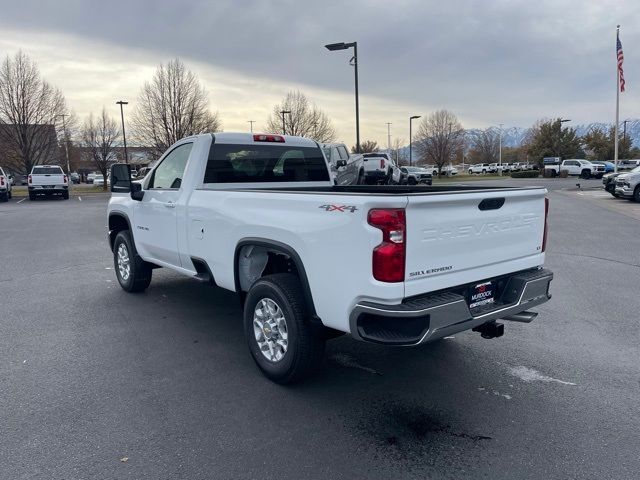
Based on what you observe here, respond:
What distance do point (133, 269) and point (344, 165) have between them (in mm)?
14666

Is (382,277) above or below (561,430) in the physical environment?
above

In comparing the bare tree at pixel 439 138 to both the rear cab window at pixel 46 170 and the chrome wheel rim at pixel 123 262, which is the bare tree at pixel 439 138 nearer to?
the rear cab window at pixel 46 170

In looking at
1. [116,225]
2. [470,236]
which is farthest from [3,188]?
[470,236]

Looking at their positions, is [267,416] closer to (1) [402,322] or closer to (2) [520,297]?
(1) [402,322]

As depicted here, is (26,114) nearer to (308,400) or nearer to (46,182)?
(46,182)

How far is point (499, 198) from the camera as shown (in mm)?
3633

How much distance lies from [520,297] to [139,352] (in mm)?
3390

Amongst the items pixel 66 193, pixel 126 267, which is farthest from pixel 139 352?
pixel 66 193

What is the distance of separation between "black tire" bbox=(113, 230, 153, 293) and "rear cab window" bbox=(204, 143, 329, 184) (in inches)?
80.8

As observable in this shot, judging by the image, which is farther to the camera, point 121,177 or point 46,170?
point 46,170

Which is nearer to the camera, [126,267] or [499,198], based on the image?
[499,198]

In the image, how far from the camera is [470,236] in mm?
3428

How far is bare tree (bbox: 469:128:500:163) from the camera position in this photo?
→ 97.7 metres

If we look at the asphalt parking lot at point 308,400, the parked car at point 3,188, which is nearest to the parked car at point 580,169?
the asphalt parking lot at point 308,400
